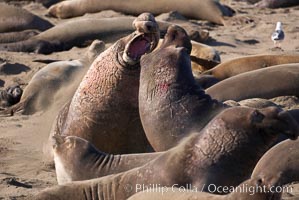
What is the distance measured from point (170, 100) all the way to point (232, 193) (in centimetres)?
170

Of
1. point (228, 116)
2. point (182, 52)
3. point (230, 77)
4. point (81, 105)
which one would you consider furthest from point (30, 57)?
point (228, 116)

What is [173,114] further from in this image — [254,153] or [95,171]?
Answer: [254,153]

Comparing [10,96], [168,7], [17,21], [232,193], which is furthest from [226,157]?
[168,7]

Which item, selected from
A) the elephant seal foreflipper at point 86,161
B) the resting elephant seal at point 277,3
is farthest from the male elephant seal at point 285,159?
the resting elephant seal at point 277,3

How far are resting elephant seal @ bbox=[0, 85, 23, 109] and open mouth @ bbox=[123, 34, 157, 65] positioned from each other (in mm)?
2264

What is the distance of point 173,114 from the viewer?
560 cm

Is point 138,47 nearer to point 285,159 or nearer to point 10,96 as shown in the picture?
point 285,159

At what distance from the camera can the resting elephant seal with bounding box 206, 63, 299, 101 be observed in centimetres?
741

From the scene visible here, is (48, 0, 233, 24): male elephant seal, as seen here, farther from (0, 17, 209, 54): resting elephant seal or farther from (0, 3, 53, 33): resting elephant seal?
(0, 17, 209, 54): resting elephant seal

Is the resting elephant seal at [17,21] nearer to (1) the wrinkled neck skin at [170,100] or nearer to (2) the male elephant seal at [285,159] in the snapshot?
(1) the wrinkled neck skin at [170,100]

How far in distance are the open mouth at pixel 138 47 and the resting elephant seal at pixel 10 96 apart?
2.26 meters

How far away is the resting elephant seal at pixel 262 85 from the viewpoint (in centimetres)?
741

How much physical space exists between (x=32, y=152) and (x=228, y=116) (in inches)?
90.7

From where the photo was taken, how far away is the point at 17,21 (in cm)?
1105
